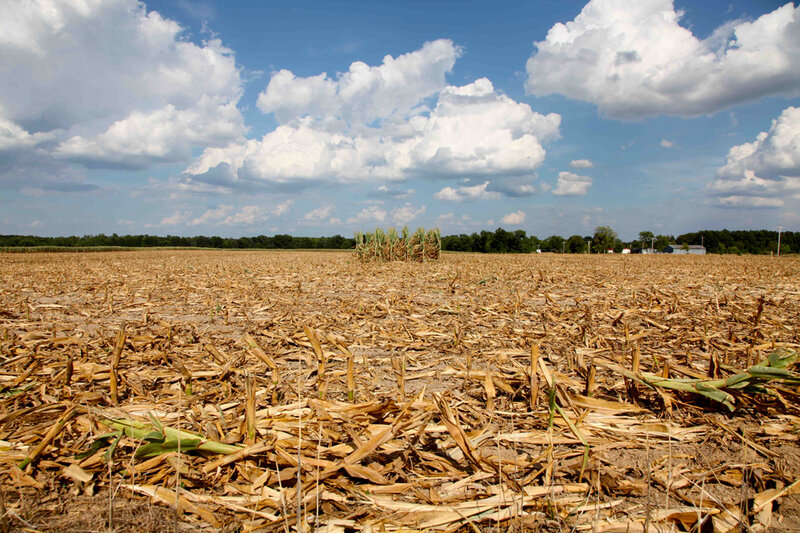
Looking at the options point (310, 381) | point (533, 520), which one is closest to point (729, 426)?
point (533, 520)

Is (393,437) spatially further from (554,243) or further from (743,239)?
(743,239)

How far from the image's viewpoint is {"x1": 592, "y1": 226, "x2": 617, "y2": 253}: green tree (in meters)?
91.9

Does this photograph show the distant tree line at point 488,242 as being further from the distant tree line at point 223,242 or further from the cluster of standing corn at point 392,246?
the cluster of standing corn at point 392,246

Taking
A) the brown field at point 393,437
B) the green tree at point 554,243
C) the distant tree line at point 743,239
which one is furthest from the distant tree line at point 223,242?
the distant tree line at point 743,239

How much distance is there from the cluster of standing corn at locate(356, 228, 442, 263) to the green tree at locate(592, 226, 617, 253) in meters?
85.1

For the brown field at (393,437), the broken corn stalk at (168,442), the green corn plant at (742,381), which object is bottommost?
the brown field at (393,437)

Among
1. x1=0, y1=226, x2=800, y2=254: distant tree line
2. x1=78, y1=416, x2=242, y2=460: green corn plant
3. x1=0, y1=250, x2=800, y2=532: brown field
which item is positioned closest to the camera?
x1=0, y1=250, x2=800, y2=532: brown field

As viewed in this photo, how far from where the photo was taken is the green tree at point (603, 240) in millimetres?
91938

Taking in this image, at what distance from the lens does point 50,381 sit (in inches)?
115

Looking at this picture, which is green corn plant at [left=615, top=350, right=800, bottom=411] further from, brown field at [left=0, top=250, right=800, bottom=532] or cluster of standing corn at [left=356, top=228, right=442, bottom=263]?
cluster of standing corn at [left=356, top=228, right=442, bottom=263]

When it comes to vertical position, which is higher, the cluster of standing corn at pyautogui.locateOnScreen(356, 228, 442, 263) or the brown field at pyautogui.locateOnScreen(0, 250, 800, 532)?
the cluster of standing corn at pyautogui.locateOnScreen(356, 228, 442, 263)

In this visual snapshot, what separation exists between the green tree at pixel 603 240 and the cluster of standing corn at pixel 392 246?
279ft

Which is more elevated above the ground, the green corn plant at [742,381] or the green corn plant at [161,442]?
the green corn plant at [742,381]

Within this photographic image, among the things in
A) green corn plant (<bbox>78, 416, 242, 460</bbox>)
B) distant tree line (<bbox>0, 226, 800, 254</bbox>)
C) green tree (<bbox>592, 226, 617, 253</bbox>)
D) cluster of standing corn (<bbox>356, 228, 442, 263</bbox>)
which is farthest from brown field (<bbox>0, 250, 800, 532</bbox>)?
green tree (<bbox>592, 226, 617, 253</bbox>)
